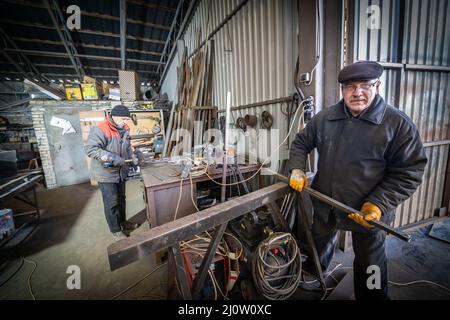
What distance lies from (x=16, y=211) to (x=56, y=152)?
196cm

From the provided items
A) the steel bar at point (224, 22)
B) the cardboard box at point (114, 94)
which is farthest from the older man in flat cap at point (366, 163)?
the cardboard box at point (114, 94)

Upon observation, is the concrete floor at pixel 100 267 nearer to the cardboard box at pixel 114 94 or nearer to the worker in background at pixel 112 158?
the worker in background at pixel 112 158

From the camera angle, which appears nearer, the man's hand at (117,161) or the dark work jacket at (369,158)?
the dark work jacket at (369,158)

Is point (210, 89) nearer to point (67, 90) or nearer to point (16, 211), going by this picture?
point (67, 90)

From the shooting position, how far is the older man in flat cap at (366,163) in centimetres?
122

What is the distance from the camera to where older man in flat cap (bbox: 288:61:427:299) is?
122 cm

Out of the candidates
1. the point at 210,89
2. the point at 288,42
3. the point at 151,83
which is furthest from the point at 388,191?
the point at 151,83

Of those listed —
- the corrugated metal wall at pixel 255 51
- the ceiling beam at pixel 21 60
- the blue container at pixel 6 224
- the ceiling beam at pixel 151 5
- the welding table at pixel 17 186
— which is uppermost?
the ceiling beam at pixel 151 5

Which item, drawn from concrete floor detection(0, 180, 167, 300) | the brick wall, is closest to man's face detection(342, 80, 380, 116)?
concrete floor detection(0, 180, 167, 300)

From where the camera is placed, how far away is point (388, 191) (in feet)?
4.08

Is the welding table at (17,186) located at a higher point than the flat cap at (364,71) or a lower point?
lower

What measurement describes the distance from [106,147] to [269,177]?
2.43 metres

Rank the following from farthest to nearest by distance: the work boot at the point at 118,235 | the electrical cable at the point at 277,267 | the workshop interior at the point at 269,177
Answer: the work boot at the point at 118,235, the electrical cable at the point at 277,267, the workshop interior at the point at 269,177

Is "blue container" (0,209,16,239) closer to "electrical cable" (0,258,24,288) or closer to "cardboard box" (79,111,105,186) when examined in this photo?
"electrical cable" (0,258,24,288)
